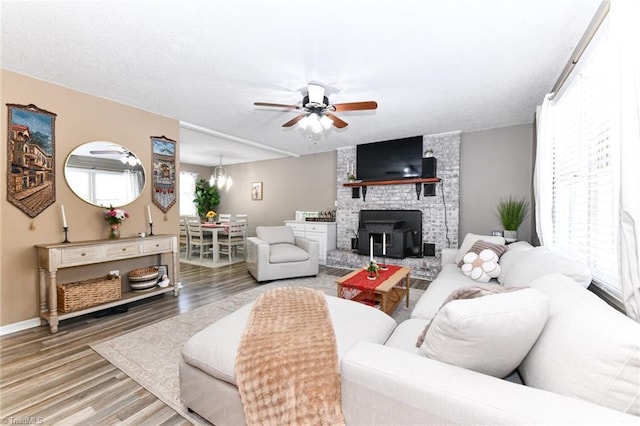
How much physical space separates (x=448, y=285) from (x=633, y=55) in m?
1.87

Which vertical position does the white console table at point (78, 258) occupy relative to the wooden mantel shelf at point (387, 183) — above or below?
below

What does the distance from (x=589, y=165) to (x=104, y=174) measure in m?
4.67

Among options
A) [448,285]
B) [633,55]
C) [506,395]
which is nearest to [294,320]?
[506,395]

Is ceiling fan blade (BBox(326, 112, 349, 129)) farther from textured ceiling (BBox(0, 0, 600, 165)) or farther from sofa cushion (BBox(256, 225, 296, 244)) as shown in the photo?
sofa cushion (BBox(256, 225, 296, 244))

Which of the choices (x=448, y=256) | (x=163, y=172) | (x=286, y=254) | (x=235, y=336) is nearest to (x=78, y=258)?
(x=163, y=172)

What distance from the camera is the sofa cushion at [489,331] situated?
0.92m

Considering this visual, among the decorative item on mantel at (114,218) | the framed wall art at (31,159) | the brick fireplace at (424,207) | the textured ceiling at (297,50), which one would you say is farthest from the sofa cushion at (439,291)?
the framed wall art at (31,159)

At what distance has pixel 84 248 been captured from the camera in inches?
105

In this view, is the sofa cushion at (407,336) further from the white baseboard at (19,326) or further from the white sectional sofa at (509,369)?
the white baseboard at (19,326)

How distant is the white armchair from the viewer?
4098mm

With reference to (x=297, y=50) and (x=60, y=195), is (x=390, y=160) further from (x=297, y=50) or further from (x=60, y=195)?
(x=60, y=195)

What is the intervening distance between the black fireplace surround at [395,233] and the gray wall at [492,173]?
30.1 inches

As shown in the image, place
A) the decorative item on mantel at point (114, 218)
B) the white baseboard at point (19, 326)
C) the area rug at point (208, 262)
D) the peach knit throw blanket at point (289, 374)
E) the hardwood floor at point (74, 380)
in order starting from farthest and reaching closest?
the area rug at point (208, 262) < the decorative item on mantel at point (114, 218) < the white baseboard at point (19, 326) < the hardwood floor at point (74, 380) < the peach knit throw blanket at point (289, 374)

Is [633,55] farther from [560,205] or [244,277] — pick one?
[244,277]
